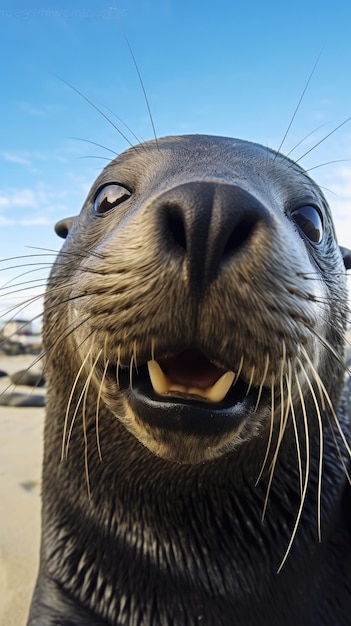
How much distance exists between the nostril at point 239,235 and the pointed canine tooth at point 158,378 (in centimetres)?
34

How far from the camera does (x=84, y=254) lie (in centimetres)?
201

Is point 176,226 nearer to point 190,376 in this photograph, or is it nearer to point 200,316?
point 200,316

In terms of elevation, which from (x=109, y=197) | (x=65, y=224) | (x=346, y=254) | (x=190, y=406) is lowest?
(x=190, y=406)

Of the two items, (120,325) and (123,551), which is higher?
(120,325)

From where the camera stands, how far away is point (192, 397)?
128 centimetres

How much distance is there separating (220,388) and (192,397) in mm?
86

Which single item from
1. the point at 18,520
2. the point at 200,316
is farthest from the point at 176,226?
the point at 18,520

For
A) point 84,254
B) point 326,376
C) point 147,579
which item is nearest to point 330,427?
point 326,376

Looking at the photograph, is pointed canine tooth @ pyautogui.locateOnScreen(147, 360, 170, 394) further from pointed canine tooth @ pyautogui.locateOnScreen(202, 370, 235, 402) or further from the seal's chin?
pointed canine tooth @ pyautogui.locateOnScreen(202, 370, 235, 402)

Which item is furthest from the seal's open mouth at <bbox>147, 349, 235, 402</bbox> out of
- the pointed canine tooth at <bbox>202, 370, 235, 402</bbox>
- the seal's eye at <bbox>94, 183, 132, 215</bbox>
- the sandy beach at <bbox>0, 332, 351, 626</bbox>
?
the sandy beach at <bbox>0, 332, 351, 626</bbox>

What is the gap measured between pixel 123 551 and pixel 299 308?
1153 mm

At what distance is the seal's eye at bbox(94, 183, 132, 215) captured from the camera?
6.73ft

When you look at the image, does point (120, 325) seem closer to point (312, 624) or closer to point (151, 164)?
point (151, 164)

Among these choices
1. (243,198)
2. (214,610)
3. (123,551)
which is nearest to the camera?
(243,198)
